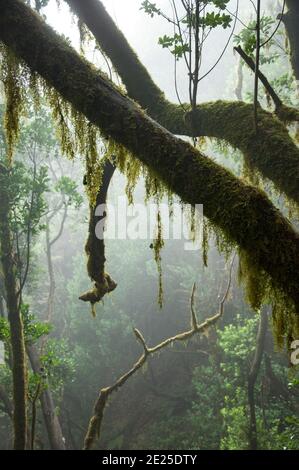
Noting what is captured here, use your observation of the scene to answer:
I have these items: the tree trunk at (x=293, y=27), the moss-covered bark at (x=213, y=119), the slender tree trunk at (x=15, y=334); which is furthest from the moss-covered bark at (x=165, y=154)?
the slender tree trunk at (x=15, y=334)

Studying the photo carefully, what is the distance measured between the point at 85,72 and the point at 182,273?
19.6 metres

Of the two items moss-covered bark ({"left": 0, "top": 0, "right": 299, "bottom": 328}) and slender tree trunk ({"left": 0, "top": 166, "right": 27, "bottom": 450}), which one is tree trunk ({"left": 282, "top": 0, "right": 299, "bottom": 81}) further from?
slender tree trunk ({"left": 0, "top": 166, "right": 27, "bottom": 450})

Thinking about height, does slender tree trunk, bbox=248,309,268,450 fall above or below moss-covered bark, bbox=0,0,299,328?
below

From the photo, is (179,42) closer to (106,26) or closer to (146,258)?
(106,26)

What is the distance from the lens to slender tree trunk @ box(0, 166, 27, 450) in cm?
692

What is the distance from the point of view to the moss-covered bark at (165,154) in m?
2.21


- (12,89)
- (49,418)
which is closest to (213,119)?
(12,89)

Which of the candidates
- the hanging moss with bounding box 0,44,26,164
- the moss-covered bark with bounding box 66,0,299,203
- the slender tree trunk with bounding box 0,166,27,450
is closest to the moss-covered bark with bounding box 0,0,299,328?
the hanging moss with bounding box 0,44,26,164

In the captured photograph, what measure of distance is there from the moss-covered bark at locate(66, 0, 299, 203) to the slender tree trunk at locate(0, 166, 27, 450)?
16.6 feet

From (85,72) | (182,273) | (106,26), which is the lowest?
(182,273)

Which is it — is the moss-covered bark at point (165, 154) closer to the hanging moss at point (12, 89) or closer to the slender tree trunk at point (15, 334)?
the hanging moss at point (12, 89)

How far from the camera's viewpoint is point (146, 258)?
24.0 meters

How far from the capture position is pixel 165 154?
102 inches

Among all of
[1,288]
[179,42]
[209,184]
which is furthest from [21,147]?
[209,184]
